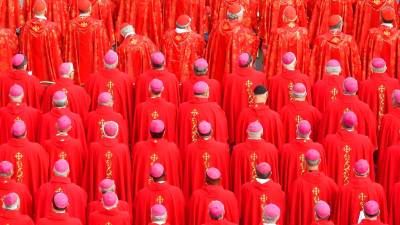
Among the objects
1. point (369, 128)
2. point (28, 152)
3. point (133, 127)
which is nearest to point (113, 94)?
point (133, 127)

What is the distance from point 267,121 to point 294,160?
2.17 ft

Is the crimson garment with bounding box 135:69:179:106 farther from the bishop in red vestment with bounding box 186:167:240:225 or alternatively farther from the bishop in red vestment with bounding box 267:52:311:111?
the bishop in red vestment with bounding box 186:167:240:225

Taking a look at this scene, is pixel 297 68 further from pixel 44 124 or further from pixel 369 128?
pixel 44 124

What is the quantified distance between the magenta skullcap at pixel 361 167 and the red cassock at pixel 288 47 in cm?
305

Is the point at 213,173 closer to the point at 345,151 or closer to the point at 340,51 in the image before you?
the point at 345,151

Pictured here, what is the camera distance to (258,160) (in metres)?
14.8

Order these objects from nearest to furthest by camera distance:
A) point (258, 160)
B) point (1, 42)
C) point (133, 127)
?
point (258, 160) → point (133, 127) → point (1, 42)

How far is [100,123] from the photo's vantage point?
15.4 m

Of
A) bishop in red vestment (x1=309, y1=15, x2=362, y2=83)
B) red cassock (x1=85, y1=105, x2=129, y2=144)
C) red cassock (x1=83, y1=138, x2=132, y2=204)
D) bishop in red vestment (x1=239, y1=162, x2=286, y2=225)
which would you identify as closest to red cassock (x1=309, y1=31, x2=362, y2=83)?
bishop in red vestment (x1=309, y1=15, x2=362, y2=83)

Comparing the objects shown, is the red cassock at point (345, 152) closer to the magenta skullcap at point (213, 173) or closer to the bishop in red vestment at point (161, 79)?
the magenta skullcap at point (213, 173)

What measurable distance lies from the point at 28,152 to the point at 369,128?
364 centimetres

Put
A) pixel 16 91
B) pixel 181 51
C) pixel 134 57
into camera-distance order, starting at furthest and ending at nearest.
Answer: pixel 181 51
pixel 134 57
pixel 16 91

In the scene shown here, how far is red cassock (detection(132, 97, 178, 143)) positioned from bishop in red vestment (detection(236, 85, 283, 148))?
769mm

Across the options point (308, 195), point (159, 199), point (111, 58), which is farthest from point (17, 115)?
point (308, 195)
